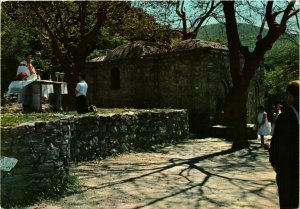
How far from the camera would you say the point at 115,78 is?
2281cm

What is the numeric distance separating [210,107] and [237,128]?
486 cm

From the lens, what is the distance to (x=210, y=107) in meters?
18.8

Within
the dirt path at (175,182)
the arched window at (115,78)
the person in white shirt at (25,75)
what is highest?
the arched window at (115,78)

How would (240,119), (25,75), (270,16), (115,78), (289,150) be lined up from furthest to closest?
(115,78) → (240,119) → (270,16) → (25,75) → (289,150)

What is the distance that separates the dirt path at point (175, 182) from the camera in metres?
6.74

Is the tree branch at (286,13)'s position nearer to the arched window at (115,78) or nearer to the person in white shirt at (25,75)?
the person in white shirt at (25,75)

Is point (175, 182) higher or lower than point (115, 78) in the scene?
lower

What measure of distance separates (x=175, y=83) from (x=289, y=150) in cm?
1562

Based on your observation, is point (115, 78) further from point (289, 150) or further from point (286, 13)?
point (289, 150)

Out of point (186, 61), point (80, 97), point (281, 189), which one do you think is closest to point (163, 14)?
point (186, 61)

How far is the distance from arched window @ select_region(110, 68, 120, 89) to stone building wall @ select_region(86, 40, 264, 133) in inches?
2.2

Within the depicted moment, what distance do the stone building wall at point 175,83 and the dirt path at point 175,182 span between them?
645 centimetres

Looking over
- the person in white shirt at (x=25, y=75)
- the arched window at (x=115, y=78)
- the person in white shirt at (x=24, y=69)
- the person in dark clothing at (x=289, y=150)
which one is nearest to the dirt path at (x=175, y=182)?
the person in dark clothing at (x=289, y=150)

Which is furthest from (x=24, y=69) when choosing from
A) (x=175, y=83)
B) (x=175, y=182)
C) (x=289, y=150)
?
(x=175, y=83)
